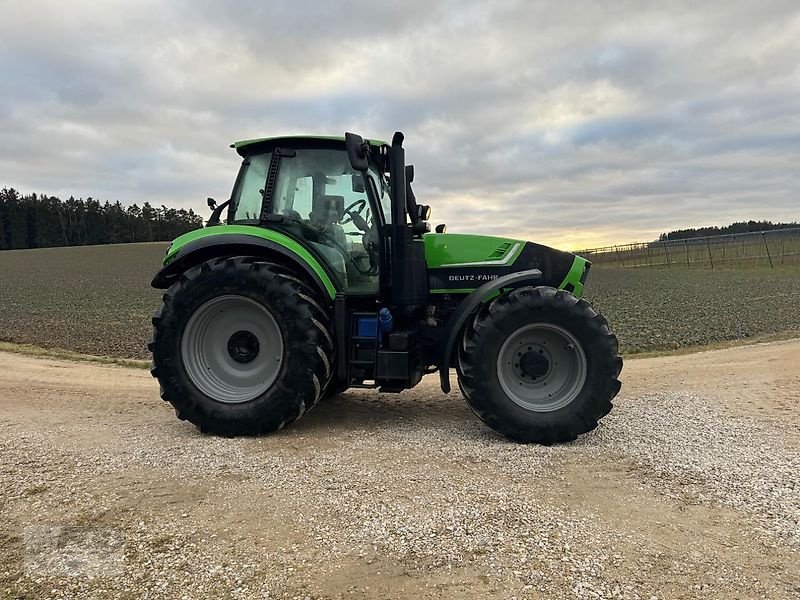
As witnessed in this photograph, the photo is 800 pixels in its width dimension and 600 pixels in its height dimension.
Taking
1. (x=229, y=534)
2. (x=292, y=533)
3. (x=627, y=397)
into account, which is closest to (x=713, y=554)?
(x=292, y=533)

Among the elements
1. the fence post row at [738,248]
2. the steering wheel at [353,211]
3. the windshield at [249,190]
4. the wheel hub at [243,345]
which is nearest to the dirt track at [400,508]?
the wheel hub at [243,345]

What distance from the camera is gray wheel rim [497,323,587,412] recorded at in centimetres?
483

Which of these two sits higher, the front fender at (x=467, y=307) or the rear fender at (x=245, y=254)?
the rear fender at (x=245, y=254)

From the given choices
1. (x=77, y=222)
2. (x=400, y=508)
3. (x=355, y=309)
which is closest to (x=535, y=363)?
(x=355, y=309)

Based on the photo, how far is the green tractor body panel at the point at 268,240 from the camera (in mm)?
5012

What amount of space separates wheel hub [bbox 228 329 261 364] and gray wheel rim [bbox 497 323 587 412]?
2.27 metres

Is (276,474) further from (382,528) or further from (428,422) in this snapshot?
(428,422)

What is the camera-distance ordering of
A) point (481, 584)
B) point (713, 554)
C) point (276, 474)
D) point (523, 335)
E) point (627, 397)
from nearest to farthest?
point (481, 584) < point (713, 554) < point (276, 474) < point (523, 335) < point (627, 397)

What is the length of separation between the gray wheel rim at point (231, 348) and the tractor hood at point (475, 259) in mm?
1628

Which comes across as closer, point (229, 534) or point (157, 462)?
point (229, 534)

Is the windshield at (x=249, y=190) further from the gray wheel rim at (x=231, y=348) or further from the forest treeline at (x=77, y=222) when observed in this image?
the forest treeline at (x=77, y=222)

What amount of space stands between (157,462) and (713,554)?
12.0ft

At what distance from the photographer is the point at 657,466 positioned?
4.08 m

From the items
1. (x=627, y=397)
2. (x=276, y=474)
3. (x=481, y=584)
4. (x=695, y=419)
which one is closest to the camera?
(x=481, y=584)
